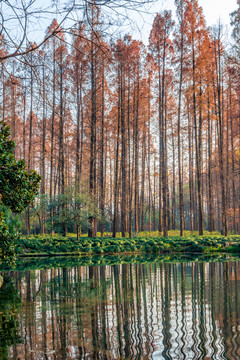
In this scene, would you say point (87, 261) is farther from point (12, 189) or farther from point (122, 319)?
point (122, 319)

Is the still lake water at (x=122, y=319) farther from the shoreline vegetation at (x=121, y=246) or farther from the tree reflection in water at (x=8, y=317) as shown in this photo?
the shoreline vegetation at (x=121, y=246)

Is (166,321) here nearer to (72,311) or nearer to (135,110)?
(72,311)

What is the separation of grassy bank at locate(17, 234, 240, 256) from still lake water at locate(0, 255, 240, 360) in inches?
342

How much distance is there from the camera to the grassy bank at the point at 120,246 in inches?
690

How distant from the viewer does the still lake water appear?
3.74 metres

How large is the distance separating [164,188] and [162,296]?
1546cm

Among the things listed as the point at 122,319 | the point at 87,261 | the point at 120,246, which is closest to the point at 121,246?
the point at 120,246

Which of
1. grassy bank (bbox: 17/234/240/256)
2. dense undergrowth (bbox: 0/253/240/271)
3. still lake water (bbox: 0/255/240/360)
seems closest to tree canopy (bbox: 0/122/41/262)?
still lake water (bbox: 0/255/240/360)

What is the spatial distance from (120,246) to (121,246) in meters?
0.07

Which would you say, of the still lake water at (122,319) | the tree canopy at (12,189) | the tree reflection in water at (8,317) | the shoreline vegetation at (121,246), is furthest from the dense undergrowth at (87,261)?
the tree canopy at (12,189)

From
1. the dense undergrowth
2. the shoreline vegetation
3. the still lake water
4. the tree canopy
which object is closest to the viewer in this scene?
the still lake water

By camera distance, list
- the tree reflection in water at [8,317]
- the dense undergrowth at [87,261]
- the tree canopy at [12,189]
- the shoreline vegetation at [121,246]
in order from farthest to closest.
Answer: the shoreline vegetation at [121,246] < the dense undergrowth at [87,261] < the tree canopy at [12,189] < the tree reflection in water at [8,317]

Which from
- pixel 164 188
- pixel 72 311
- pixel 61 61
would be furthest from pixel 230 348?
pixel 61 61

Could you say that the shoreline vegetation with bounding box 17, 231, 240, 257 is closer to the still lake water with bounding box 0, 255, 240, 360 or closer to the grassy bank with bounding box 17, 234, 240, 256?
the grassy bank with bounding box 17, 234, 240, 256
